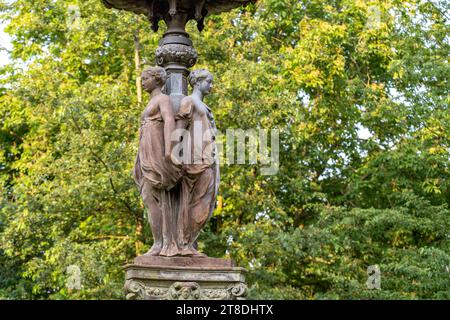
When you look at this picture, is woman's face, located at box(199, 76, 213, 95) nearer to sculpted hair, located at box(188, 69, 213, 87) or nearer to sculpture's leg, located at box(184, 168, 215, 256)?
sculpted hair, located at box(188, 69, 213, 87)

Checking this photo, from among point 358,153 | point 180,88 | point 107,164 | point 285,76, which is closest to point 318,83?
point 285,76

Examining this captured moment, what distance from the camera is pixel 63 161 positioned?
20.1 metres

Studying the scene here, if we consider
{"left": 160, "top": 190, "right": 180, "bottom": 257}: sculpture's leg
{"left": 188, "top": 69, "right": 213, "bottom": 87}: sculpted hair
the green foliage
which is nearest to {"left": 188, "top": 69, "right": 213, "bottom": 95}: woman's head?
{"left": 188, "top": 69, "right": 213, "bottom": 87}: sculpted hair

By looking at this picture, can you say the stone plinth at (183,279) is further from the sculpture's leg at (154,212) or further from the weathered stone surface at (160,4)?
the weathered stone surface at (160,4)

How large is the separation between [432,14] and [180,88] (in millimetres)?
13137

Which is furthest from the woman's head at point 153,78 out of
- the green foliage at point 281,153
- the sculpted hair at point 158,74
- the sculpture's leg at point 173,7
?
the green foliage at point 281,153

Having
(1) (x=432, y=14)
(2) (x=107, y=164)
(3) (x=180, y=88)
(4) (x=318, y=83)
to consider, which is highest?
(1) (x=432, y=14)

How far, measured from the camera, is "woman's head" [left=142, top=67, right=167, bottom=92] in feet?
29.8

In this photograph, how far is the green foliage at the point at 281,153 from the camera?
62.6ft

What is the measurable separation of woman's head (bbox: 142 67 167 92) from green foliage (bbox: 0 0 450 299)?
360 inches

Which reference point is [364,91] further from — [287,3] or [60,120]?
[60,120]

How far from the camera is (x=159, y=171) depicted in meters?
8.77

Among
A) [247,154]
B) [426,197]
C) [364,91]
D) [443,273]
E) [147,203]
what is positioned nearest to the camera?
[147,203]

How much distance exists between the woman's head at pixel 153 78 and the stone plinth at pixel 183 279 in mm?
1761
